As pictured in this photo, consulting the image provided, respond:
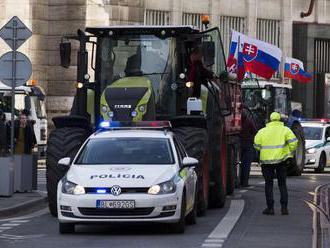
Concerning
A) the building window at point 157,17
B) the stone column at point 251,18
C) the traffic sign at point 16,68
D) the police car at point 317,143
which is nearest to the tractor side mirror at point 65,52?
the traffic sign at point 16,68

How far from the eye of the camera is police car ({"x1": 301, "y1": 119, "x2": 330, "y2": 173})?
37.8 m

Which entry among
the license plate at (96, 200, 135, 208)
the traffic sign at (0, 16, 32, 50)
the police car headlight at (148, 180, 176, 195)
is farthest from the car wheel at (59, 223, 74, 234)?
the traffic sign at (0, 16, 32, 50)

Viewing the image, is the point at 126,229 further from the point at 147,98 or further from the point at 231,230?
the point at 147,98

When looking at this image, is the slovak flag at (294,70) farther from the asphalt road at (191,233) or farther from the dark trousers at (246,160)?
the asphalt road at (191,233)

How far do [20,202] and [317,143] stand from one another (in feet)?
62.8

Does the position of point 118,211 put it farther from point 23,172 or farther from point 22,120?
point 22,120

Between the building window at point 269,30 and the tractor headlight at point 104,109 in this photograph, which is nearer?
the tractor headlight at point 104,109

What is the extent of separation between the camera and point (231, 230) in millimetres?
16641

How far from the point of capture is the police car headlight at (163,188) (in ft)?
51.3

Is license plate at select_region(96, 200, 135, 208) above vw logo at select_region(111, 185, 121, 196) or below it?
below

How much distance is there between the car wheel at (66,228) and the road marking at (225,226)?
6.48 ft

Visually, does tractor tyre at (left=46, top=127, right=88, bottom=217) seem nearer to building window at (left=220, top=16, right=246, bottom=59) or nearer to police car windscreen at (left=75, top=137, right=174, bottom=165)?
police car windscreen at (left=75, top=137, right=174, bottom=165)

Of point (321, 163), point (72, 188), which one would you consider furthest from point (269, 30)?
point (72, 188)

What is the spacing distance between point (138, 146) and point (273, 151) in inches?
142
